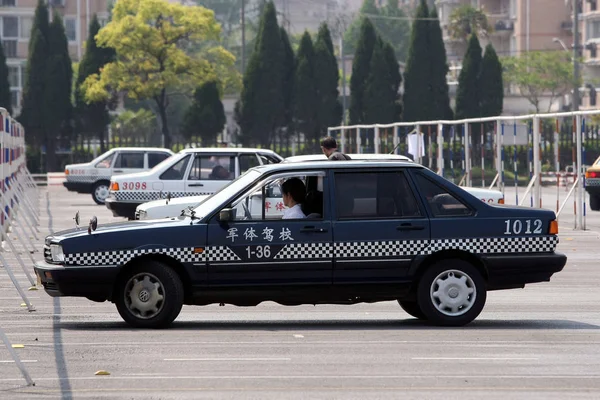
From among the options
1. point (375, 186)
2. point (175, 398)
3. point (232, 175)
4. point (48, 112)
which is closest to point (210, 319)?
point (375, 186)

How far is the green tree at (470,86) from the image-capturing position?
68.6 meters

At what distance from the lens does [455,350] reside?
11633 millimetres

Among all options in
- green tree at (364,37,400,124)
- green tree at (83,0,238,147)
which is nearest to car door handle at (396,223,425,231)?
green tree at (83,0,238,147)

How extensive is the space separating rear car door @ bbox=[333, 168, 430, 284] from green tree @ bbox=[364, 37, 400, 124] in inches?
2150

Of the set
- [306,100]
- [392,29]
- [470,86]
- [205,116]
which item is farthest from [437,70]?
[392,29]

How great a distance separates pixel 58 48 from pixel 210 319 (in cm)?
5363

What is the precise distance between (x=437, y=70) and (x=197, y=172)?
42.7m

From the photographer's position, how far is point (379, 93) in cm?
6800

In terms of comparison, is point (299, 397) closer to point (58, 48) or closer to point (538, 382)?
point (538, 382)

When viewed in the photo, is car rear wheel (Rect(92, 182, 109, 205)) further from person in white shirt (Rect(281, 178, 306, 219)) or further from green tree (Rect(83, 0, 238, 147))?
person in white shirt (Rect(281, 178, 306, 219))

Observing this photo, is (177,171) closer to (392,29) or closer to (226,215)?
(226,215)

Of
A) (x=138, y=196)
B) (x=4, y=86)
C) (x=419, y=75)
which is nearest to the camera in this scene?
(x=138, y=196)

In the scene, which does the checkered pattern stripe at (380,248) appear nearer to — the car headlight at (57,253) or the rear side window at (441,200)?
the rear side window at (441,200)

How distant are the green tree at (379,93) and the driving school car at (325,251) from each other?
5458 cm
